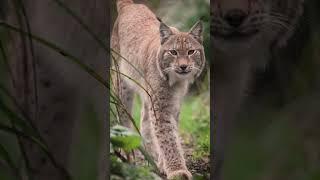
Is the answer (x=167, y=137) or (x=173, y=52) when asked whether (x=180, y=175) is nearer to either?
(x=167, y=137)

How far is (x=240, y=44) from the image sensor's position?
Answer: 34.4 inches

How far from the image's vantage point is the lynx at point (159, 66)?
1.34 metres

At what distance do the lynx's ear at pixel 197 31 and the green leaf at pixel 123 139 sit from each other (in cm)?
45

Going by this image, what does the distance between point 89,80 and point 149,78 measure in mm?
558

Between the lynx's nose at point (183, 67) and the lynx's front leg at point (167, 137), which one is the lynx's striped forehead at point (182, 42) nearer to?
the lynx's nose at point (183, 67)

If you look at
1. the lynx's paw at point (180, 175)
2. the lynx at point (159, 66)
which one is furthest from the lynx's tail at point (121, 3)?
the lynx's paw at point (180, 175)

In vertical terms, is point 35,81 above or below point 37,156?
above

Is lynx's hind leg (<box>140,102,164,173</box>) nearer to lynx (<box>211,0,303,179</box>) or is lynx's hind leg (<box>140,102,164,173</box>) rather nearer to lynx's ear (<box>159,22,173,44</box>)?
lynx's ear (<box>159,22,173,44</box>)

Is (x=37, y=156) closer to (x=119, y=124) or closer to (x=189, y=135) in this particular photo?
(x=119, y=124)

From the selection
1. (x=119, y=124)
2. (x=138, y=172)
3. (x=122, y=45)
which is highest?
(x=122, y=45)

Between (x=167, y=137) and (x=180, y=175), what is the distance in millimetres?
230

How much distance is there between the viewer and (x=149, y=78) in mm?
1389

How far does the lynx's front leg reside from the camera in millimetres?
1264

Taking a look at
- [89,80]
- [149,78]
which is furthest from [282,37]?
[149,78]
